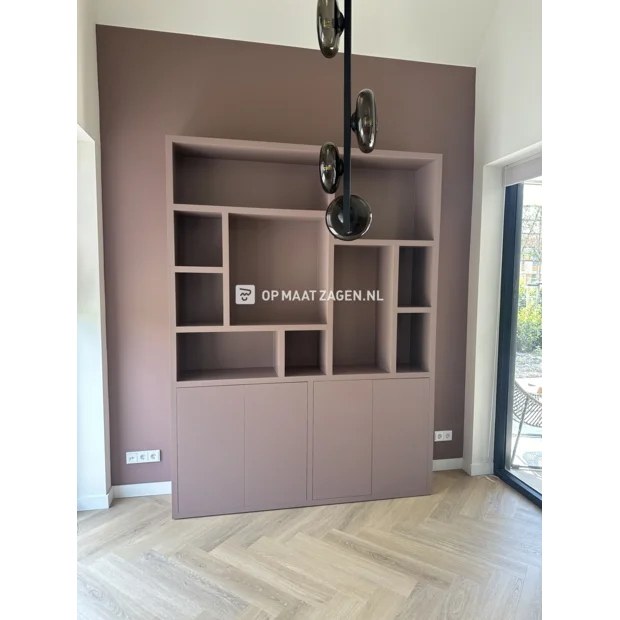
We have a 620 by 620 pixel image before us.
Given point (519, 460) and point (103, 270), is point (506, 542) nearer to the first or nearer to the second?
point (519, 460)

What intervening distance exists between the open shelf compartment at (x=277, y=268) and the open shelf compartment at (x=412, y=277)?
2.09 feet

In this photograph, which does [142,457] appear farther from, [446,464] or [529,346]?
[529,346]

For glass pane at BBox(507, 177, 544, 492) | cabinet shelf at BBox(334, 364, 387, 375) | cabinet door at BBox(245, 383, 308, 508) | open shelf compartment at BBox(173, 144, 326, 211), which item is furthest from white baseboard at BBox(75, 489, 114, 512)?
glass pane at BBox(507, 177, 544, 492)

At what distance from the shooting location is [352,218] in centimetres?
152

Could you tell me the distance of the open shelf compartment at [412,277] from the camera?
2.96 m

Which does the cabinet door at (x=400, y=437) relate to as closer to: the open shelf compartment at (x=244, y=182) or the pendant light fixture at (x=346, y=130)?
the open shelf compartment at (x=244, y=182)

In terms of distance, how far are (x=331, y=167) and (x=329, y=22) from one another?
461mm

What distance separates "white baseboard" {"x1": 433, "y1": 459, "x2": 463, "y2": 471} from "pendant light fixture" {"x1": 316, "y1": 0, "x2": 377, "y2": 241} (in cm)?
242

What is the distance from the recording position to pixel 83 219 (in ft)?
8.71

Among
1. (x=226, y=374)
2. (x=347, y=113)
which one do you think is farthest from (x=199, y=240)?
(x=347, y=113)

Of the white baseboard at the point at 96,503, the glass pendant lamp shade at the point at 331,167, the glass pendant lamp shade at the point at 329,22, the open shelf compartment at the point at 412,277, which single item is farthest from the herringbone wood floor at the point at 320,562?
the glass pendant lamp shade at the point at 329,22

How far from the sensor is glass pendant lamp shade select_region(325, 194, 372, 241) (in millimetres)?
1521

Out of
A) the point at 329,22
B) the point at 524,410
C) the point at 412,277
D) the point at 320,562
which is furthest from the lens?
the point at 412,277

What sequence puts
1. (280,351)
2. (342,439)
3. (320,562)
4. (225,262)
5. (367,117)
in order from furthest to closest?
(342,439) → (280,351) → (225,262) → (320,562) → (367,117)
